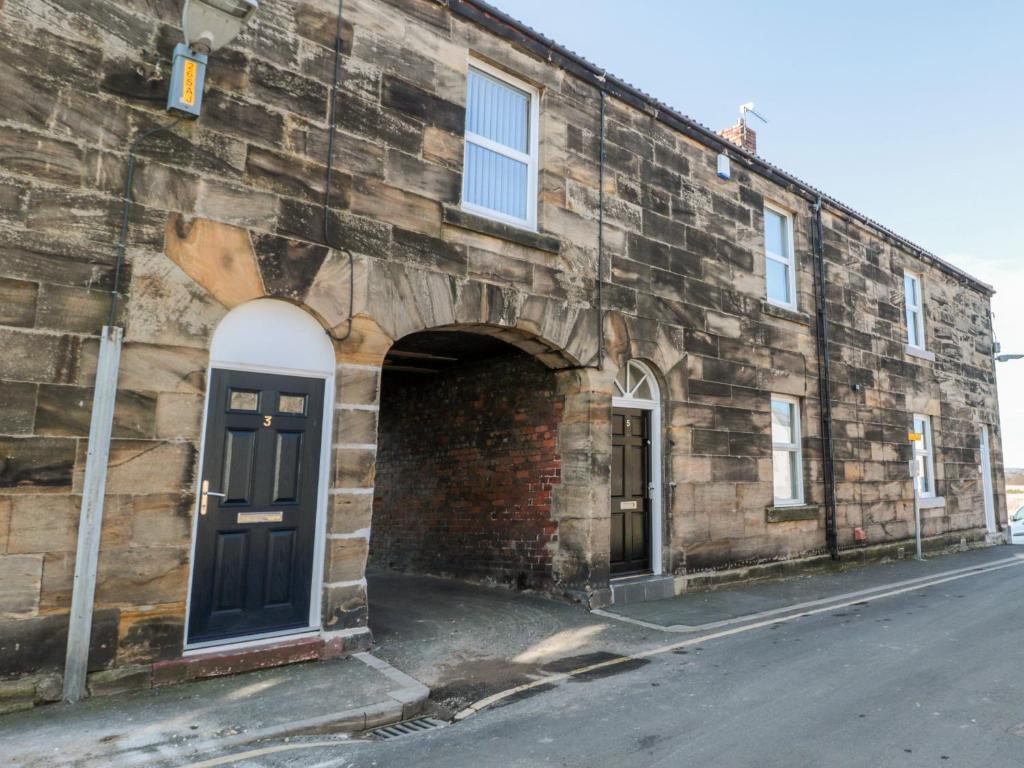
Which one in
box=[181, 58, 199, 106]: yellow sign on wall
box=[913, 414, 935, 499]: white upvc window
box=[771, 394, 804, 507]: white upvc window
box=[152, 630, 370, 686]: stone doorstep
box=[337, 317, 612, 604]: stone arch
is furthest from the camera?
box=[913, 414, 935, 499]: white upvc window

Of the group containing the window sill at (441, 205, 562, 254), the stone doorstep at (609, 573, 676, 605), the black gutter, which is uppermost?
the black gutter

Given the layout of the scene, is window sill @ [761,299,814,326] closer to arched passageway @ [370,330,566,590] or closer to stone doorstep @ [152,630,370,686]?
arched passageway @ [370,330,566,590]

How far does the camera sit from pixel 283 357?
6008 millimetres

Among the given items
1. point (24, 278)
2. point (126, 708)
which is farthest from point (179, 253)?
point (126, 708)

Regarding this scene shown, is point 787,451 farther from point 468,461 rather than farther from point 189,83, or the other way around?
point 189,83

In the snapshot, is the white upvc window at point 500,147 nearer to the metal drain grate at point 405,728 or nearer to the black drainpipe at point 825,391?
the metal drain grate at point 405,728

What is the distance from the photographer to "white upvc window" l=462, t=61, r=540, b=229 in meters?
7.75

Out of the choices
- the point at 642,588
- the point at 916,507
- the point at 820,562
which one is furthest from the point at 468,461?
the point at 916,507

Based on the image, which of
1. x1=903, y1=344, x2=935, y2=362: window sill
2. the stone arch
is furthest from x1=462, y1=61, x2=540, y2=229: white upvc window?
x1=903, y1=344, x2=935, y2=362: window sill

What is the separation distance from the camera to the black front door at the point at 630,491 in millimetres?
8844

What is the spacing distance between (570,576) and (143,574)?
4689 mm

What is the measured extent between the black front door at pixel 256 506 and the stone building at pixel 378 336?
0.07 ft

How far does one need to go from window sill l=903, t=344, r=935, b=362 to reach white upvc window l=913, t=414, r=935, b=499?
1.29 m

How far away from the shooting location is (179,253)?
216 inches
